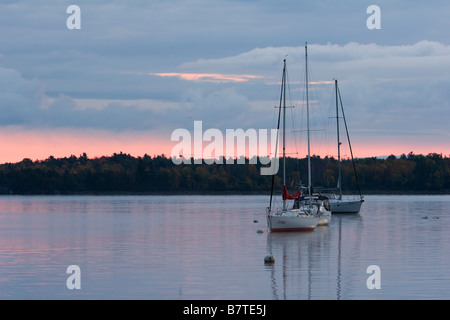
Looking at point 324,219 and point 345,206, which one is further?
point 345,206

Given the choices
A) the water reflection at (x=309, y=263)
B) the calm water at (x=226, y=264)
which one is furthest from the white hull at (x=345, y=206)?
the water reflection at (x=309, y=263)

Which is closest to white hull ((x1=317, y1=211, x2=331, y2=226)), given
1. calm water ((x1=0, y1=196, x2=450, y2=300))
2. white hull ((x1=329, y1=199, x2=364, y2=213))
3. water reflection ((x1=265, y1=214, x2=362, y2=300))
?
calm water ((x1=0, y1=196, x2=450, y2=300))

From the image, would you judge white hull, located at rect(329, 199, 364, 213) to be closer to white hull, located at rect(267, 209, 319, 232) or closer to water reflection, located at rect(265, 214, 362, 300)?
water reflection, located at rect(265, 214, 362, 300)

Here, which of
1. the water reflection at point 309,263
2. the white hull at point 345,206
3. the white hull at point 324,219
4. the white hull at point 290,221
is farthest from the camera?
the white hull at point 345,206

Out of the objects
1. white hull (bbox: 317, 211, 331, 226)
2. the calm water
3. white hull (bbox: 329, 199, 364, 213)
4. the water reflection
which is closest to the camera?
the calm water

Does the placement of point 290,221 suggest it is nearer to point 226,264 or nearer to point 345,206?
point 226,264

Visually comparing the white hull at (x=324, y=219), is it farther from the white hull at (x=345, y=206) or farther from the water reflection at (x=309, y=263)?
the white hull at (x=345, y=206)

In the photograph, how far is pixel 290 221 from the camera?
6906cm

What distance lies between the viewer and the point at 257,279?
38188mm

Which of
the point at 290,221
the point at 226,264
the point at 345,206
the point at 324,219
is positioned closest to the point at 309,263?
the point at 226,264

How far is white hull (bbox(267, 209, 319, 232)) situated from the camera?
225ft

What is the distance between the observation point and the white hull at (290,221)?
225 ft
